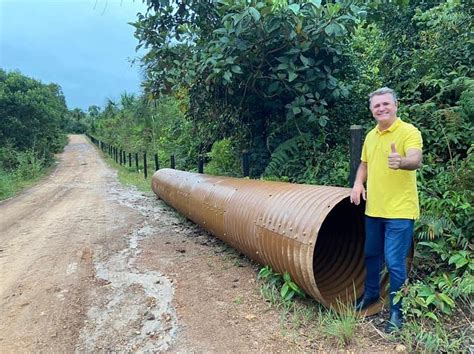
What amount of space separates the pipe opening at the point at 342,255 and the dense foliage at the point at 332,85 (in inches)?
19.8

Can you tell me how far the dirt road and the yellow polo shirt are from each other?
3.90 feet

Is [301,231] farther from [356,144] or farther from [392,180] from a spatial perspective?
[356,144]

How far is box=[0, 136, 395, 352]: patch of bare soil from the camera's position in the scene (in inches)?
110

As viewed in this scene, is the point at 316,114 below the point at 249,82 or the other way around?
below

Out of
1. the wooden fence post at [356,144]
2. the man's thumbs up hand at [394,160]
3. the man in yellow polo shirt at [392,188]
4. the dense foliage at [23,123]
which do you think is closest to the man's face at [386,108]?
the man in yellow polo shirt at [392,188]

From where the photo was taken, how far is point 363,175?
10.1ft

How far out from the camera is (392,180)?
2.75 metres

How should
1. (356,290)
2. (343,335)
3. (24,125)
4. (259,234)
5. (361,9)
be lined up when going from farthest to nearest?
(24,125)
(361,9)
(259,234)
(356,290)
(343,335)

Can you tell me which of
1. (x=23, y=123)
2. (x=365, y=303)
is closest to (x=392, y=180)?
(x=365, y=303)

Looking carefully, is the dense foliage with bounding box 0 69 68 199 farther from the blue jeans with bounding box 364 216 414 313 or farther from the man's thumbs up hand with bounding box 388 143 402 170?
the man's thumbs up hand with bounding box 388 143 402 170

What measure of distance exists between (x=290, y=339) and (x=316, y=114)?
357cm

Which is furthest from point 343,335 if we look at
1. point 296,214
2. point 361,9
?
point 361,9

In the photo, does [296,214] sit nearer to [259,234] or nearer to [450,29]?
[259,234]

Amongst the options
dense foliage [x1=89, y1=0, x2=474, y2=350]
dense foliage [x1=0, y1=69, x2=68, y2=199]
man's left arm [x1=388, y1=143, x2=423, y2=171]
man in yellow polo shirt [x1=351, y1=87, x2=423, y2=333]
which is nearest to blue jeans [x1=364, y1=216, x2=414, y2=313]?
man in yellow polo shirt [x1=351, y1=87, x2=423, y2=333]
